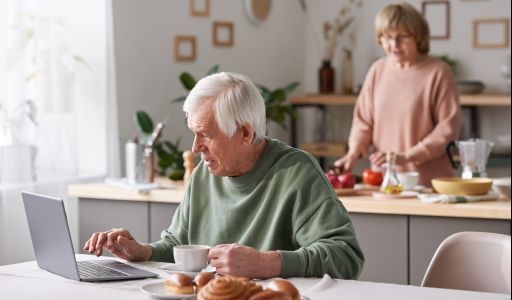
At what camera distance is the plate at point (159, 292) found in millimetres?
2023

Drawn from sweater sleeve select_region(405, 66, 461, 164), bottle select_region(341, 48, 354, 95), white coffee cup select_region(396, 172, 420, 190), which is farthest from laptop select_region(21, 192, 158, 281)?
bottle select_region(341, 48, 354, 95)

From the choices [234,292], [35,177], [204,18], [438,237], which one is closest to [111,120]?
[35,177]

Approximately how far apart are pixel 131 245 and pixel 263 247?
0.35 meters

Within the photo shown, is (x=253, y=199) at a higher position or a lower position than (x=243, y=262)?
higher

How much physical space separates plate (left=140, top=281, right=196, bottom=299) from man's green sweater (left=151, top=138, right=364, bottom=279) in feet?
1.06

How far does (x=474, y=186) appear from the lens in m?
3.70

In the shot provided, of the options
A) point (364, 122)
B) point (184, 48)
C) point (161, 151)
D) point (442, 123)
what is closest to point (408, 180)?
point (442, 123)

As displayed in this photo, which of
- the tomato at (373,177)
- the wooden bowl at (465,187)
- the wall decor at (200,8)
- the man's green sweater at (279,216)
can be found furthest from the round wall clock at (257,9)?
the man's green sweater at (279,216)

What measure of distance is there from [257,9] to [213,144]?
3.78 meters

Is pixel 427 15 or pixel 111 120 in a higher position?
pixel 427 15

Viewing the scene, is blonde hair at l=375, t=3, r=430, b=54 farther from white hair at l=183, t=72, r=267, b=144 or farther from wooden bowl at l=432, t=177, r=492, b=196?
white hair at l=183, t=72, r=267, b=144

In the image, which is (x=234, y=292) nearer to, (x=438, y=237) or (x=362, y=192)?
(x=438, y=237)

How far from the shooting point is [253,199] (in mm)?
2578

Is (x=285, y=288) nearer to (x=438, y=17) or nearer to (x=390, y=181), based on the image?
(x=390, y=181)
